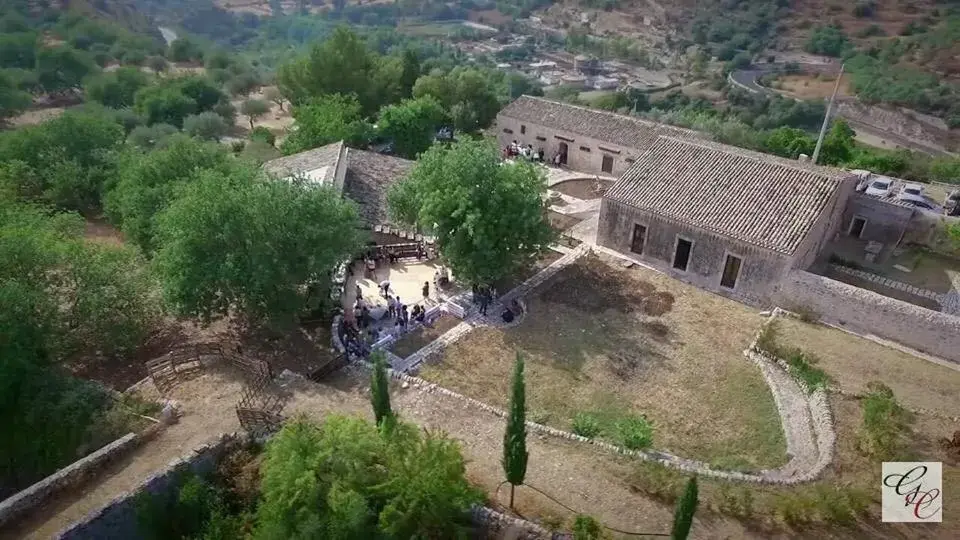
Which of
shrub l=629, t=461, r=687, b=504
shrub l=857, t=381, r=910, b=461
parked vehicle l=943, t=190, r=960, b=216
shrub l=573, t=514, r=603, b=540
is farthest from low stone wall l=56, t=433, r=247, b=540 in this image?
parked vehicle l=943, t=190, r=960, b=216

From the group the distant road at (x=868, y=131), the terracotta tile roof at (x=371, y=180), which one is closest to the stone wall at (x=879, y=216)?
the terracotta tile roof at (x=371, y=180)

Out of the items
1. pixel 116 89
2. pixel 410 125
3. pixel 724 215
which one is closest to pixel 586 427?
pixel 724 215

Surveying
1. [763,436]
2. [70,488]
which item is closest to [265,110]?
[70,488]

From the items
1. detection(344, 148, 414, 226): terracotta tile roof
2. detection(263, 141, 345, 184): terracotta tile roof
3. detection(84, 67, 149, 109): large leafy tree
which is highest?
detection(263, 141, 345, 184): terracotta tile roof

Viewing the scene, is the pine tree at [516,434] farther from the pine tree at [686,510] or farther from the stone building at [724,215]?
the stone building at [724,215]

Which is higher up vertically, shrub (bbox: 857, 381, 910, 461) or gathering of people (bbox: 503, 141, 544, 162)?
shrub (bbox: 857, 381, 910, 461)

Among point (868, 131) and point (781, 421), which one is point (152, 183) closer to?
point (781, 421)

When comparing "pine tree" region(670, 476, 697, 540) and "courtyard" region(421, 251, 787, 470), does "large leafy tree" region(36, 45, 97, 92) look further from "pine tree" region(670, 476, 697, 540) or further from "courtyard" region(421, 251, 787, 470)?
"pine tree" region(670, 476, 697, 540)
